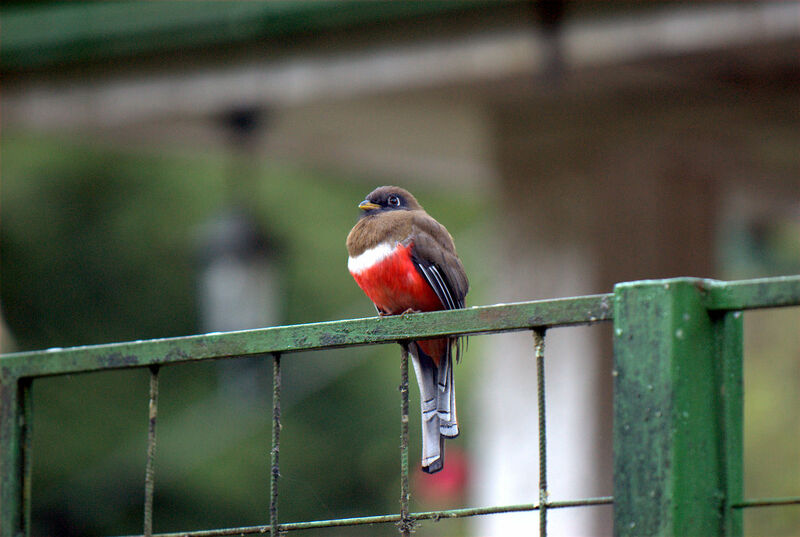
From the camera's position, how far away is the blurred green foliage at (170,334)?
1220 centimetres

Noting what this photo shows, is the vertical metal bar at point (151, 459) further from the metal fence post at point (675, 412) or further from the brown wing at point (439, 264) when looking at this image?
the brown wing at point (439, 264)

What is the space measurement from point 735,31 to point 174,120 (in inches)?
106

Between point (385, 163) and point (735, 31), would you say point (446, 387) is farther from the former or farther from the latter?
point (385, 163)

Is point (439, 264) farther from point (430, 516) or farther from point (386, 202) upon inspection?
point (430, 516)

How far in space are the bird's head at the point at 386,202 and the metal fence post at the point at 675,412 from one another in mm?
1806

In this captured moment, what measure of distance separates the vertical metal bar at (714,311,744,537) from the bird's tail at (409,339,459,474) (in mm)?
463

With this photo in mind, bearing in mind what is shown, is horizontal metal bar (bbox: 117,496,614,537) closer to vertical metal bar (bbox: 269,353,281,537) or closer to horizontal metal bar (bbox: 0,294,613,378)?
vertical metal bar (bbox: 269,353,281,537)

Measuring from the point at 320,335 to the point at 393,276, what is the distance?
1149 millimetres

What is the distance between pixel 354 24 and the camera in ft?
17.4

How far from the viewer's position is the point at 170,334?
1370 centimetres

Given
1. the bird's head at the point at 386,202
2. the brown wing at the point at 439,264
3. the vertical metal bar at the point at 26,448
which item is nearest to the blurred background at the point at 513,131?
the bird's head at the point at 386,202

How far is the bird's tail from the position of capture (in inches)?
74.4

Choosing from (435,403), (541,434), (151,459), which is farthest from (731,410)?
(151,459)

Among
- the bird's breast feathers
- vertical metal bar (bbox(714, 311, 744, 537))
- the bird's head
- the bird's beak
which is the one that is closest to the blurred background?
the bird's head
